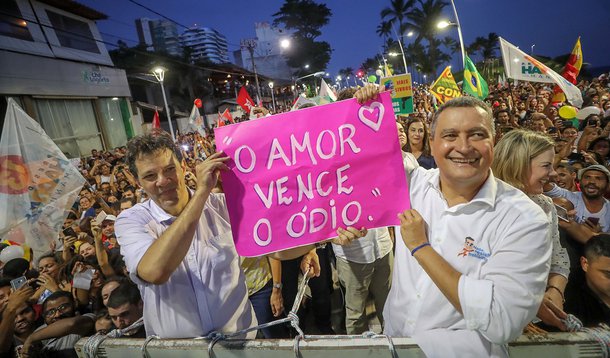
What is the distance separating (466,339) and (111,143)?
2285cm

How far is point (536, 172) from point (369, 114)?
4.95ft

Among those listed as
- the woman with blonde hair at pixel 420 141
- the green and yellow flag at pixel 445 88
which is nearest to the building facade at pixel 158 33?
the green and yellow flag at pixel 445 88

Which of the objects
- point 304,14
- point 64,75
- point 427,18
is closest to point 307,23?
point 304,14

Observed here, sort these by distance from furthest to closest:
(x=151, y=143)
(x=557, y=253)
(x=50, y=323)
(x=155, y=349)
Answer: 1. (x=50, y=323)
2. (x=557, y=253)
3. (x=151, y=143)
4. (x=155, y=349)

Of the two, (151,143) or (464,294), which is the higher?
(151,143)

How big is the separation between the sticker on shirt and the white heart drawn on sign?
77 cm

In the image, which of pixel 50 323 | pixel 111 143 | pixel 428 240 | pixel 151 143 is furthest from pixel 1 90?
pixel 428 240

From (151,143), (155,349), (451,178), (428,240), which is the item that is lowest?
(155,349)

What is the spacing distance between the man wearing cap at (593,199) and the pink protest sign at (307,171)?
2817 mm

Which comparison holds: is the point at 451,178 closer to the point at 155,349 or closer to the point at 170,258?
the point at 170,258

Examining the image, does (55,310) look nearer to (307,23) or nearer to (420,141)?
(420,141)

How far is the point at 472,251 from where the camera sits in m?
1.52

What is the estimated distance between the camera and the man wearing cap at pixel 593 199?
3.48 m

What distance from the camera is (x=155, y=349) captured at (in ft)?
5.40
